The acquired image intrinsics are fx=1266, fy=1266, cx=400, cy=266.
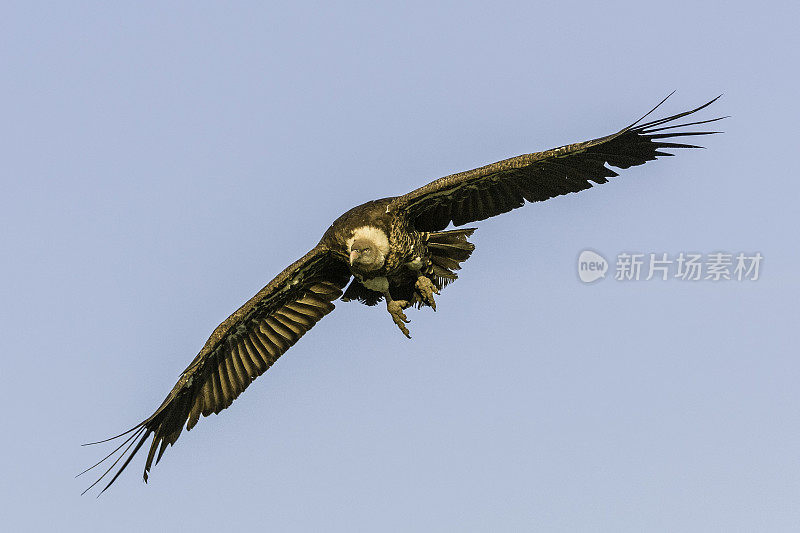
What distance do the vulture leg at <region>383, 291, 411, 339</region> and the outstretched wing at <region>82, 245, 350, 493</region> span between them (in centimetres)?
83

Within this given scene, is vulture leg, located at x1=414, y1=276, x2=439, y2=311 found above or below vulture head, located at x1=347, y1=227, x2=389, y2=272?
below

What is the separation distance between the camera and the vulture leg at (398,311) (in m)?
14.6

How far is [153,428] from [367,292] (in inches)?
120

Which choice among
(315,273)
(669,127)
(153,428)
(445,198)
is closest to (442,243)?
(445,198)

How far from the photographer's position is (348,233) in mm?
14266

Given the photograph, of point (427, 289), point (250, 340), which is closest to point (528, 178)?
point (427, 289)

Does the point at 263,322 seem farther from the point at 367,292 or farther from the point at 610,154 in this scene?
the point at 610,154

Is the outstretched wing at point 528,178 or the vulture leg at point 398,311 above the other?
the outstretched wing at point 528,178

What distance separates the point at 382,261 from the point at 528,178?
6.23ft

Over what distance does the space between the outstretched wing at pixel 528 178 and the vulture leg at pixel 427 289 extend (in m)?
0.61

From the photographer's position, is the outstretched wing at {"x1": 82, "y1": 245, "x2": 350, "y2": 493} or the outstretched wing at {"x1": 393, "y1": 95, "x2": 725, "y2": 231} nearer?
the outstretched wing at {"x1": 393, "y1": 95, "x2": 725, "y2": 231}

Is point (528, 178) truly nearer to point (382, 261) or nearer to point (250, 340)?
point (382, 261)

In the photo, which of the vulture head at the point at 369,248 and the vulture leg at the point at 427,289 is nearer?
the vulture head at the point at 369,248

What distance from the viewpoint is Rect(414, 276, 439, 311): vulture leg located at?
14750 mm
